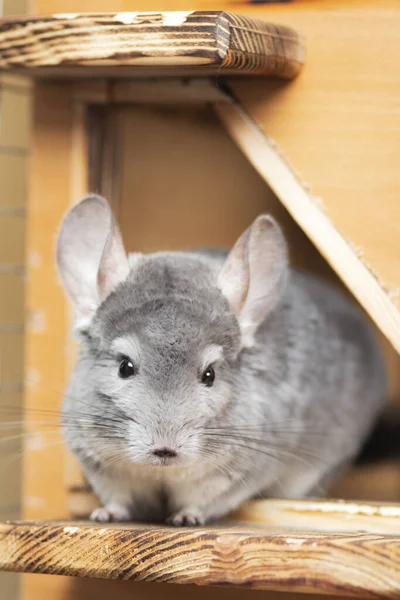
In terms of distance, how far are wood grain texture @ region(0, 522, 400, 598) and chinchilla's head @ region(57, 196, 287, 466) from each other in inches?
6.2

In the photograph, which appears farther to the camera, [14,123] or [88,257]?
[14,123]

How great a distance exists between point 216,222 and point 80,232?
900 millimetres

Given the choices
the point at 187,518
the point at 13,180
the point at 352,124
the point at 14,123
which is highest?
the point at 14,123

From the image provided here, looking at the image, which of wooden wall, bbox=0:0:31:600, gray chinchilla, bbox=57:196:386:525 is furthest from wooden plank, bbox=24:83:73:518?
wooden wall, bbox=0:0:31:600

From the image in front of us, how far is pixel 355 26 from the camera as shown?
2113 mm

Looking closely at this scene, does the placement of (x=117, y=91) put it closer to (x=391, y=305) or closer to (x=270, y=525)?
(x=391, y=305)

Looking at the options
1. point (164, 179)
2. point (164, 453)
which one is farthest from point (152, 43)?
point (164, 179)

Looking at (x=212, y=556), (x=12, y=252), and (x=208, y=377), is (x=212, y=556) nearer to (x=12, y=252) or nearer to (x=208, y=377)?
(x=208, y=377)

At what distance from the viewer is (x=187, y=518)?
6.70ft

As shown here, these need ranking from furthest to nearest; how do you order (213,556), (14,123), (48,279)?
(14,123) < (48,279) < (213,556)

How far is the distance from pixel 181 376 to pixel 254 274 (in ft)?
1.11

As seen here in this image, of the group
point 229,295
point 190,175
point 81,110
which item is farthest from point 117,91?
point 229,295

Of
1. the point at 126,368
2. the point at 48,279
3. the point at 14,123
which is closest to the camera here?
the point at 126,368

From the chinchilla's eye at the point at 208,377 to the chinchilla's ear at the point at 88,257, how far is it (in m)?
0.26
